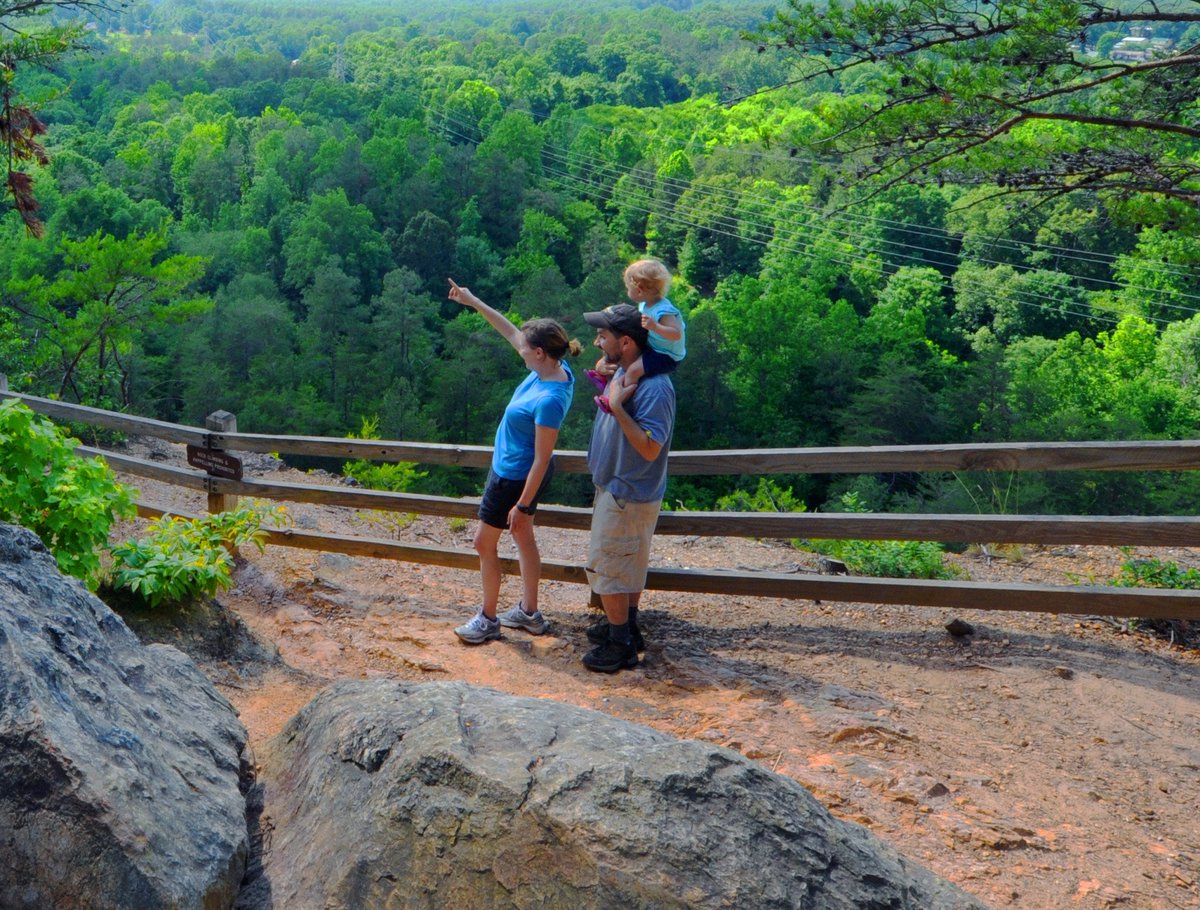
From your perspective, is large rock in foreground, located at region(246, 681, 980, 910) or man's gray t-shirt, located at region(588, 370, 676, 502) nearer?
large rock in foreground, located at region(246, 681, 980, 910)

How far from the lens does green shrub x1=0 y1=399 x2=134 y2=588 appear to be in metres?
3.76

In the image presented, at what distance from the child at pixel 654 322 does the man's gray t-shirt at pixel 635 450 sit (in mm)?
53

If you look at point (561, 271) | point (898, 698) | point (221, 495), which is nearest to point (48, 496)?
point (221, 495)

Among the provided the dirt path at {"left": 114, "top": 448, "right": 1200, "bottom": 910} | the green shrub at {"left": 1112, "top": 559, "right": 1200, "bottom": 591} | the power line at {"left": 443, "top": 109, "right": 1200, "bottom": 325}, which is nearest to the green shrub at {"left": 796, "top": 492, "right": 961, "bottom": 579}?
the dirt path at {"left": 114, "top": 448, "right": 1200, "bottom": 910}

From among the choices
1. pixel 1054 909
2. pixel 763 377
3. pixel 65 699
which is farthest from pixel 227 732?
pixel 763 377

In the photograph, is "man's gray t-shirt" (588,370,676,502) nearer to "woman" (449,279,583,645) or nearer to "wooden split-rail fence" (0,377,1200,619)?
"woman" (449,279,583,645)

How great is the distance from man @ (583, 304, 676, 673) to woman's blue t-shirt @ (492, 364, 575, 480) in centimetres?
20

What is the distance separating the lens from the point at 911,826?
3.34 m

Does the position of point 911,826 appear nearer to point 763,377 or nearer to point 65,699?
point 65,699

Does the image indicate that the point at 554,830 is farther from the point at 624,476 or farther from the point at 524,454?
the point at 524,454

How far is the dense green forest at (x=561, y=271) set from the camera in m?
23.2

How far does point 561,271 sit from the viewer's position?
2648 inches

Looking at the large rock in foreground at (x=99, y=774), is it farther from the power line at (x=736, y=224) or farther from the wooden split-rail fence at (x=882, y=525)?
the power line at (x=736, y=224)

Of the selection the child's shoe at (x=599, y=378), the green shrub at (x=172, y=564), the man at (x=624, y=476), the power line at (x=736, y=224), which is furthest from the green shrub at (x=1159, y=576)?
the power line at (x=736, y=224)
